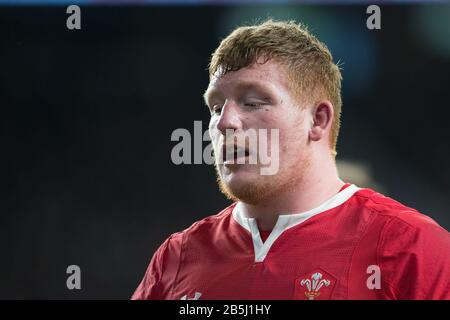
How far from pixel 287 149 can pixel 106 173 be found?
2.24 m

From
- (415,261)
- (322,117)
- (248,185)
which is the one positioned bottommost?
(415,261)

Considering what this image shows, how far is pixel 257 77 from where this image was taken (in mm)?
1502

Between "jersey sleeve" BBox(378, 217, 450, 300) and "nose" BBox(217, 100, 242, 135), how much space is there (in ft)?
1.32

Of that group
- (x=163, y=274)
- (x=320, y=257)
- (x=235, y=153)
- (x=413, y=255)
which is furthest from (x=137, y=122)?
(x=413, y=255)

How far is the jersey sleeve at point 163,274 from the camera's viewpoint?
1613mm

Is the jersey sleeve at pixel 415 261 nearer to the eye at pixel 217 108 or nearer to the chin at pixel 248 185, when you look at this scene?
the chin at pixel 248 185

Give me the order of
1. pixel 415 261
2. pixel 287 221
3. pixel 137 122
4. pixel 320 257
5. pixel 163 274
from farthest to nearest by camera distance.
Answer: pixel 137 122 < pixel 163 274 < pixel 287 221 < pixel 320 257 < pixel 415 261

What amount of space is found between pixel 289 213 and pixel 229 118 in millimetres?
270

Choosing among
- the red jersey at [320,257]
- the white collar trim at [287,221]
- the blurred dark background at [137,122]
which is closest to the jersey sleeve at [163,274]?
the red jersey at [320,257]

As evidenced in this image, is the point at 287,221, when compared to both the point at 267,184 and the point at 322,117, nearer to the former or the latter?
the point at 267,184

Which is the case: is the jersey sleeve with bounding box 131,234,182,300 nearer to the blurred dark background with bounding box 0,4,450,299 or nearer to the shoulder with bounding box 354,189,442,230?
the shoulder with bounding box 354,189,442,230

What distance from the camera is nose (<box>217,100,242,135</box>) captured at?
1490mm
